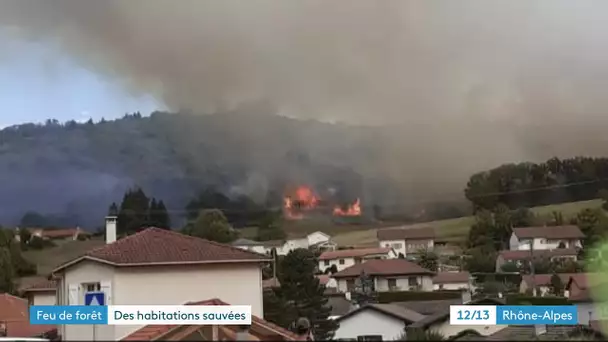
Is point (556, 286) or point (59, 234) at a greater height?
point (59, 234)

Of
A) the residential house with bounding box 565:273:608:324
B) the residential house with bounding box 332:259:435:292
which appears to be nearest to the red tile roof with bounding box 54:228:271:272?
the residential house with bounding box 565:273:608:324

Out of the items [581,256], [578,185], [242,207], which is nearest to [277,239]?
[242,207]

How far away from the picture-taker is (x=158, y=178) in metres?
95.6

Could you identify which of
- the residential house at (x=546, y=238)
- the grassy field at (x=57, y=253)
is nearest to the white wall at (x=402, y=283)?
the residential house at (x=546, y=238)

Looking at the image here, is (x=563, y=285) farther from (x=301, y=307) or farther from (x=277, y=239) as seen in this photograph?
(x=277, y=239)

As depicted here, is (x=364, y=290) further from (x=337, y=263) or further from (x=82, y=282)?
(x=82, y=282)

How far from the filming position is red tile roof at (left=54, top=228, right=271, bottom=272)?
69.1 ft

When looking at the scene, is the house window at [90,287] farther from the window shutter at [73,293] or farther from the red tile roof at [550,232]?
the red tile roof at [550,232]

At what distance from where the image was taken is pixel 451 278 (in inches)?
2330

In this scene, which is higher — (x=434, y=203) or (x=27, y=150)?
(x=27, y=150)

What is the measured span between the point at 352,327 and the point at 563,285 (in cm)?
2693

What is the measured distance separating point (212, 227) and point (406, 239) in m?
21.4

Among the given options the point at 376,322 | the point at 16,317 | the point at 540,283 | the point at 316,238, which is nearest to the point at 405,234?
the point at 316,238

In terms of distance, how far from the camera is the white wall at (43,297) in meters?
32.4
